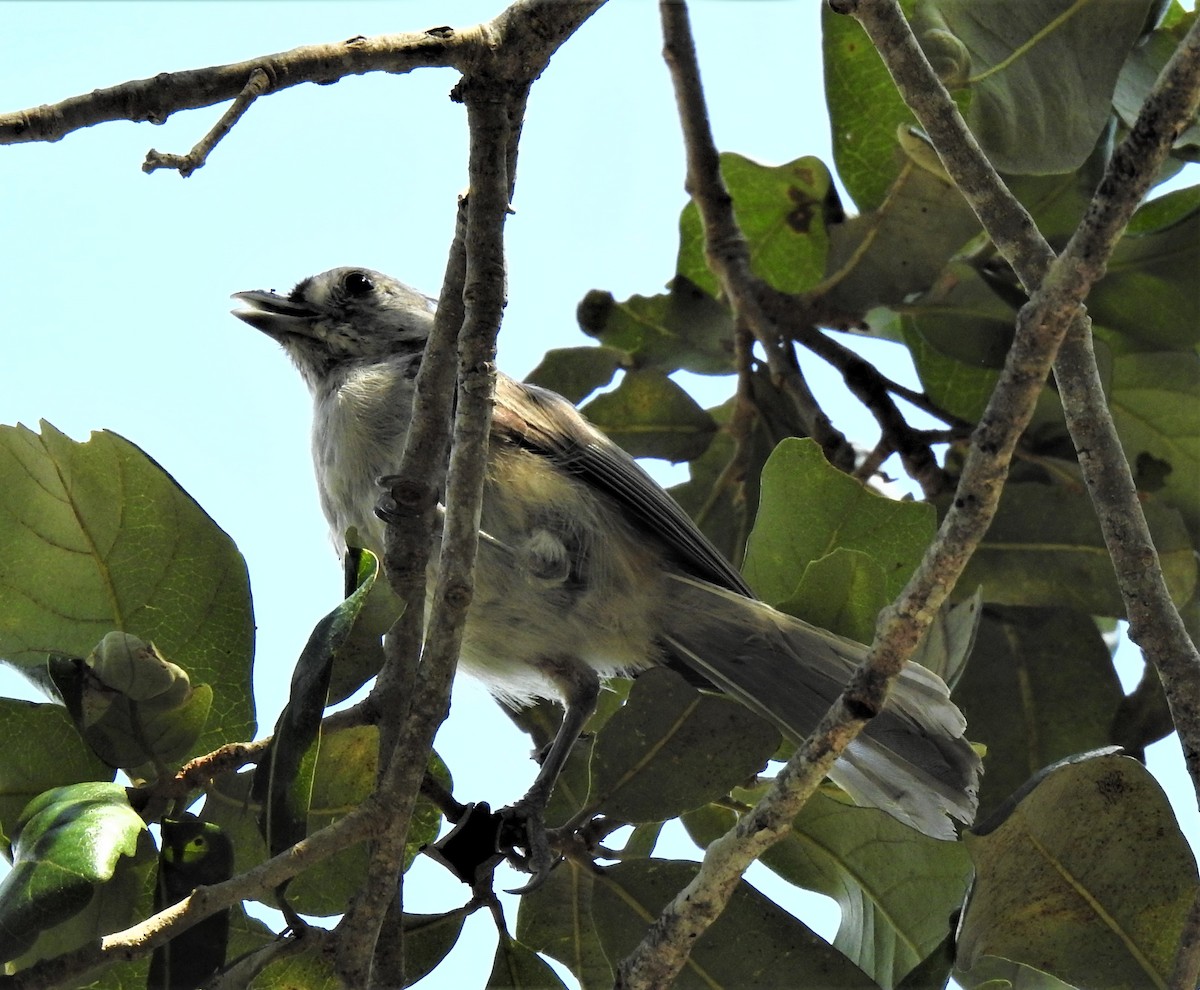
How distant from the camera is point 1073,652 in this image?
13.1ft

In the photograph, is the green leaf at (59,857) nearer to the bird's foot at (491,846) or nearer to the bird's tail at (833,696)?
the bird's foot at (491,846)

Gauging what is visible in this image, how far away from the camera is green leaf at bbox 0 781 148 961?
201 centimetres

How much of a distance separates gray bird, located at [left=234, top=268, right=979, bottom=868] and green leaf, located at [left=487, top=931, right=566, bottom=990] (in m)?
0.75

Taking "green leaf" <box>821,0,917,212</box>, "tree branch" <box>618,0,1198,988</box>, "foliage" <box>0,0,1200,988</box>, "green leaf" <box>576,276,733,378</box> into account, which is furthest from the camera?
"green leaf" <box>576,276,733,378</box>

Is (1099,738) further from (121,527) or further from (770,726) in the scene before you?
(121,527)

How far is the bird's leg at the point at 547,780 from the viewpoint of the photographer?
2934mm

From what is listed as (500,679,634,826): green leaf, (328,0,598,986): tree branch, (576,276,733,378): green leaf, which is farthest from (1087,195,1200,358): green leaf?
(328,0,598,986): tree branch

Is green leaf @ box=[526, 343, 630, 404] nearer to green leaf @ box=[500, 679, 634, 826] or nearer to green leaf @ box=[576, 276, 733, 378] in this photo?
green leaf @ box=[576, 276, 733, 378]

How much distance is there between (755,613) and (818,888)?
843mm

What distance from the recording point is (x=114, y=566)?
2.72 meters

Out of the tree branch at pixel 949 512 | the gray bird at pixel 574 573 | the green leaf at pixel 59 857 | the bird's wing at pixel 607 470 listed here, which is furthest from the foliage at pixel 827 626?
the tree branch at pixel 949 512

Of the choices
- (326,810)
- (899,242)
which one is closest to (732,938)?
(326,810)

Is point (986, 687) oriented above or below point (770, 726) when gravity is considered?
above

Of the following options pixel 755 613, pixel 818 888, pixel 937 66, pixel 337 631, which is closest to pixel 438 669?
pixel 337 631
